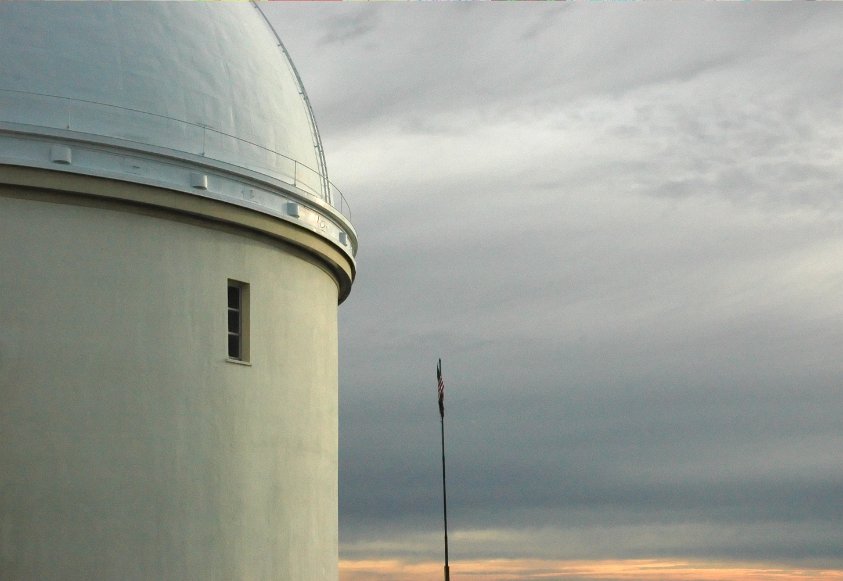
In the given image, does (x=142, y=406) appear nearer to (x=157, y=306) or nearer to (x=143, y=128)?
(x=157, y=306)

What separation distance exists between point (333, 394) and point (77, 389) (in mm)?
5571

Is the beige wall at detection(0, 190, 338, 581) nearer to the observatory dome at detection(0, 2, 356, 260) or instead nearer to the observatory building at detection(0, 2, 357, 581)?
the observatory building at detection(0, 2, 357, 581)

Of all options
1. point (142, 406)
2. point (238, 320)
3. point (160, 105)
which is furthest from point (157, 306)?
point (160, 105)

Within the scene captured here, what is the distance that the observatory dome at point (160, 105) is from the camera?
1814 cm

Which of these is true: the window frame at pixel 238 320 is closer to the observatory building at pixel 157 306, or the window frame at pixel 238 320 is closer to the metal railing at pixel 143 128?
the observatory building at pixel 157 306

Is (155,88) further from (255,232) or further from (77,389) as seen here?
(77,389)

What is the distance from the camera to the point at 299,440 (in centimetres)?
2034

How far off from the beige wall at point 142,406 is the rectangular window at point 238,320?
14 centimetres

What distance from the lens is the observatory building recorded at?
1719 centimetres

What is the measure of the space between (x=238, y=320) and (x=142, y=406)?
2.43 meters

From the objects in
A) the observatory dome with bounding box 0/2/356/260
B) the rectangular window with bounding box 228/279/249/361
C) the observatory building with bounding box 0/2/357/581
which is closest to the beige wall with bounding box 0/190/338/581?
the observatory building with bounding box 0/2/357/581

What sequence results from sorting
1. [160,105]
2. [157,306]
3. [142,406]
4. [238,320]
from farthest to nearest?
[238,320] < [160,105] < [157,306] < [142,406]

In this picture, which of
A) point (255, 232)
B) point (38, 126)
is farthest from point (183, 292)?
point (38, 126)

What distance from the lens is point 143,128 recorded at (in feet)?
62.0
